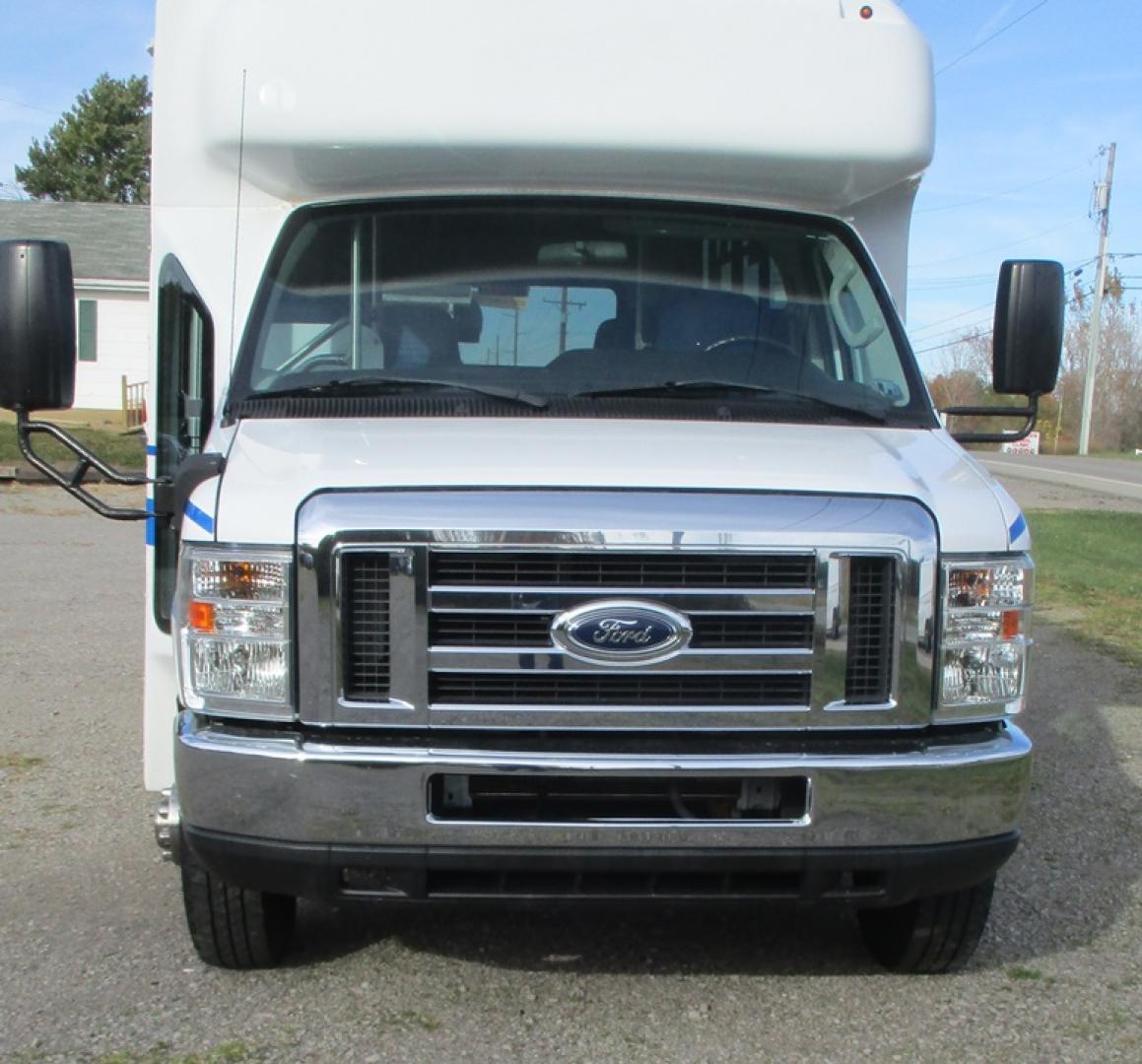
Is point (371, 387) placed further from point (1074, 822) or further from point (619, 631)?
point (1074, 822)

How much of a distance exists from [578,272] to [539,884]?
1.98 metres

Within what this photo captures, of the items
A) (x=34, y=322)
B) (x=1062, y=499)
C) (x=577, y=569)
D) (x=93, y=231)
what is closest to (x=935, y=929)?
(x=577, y=569)

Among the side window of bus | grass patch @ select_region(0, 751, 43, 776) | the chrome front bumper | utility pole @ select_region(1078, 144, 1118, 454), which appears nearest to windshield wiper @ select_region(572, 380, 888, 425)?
the chrome front bumper

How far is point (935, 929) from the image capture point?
158 inches

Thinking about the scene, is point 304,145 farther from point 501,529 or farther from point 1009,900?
point 1009,900

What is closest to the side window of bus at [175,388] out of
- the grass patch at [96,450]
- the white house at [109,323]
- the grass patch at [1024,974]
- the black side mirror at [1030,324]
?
the black side mirror at [1030,324]

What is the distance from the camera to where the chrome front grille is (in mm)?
3439

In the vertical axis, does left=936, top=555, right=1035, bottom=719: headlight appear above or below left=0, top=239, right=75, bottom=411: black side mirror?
below

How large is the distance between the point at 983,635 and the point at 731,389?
1.12 m

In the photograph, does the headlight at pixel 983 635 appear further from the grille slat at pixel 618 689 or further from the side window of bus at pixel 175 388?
the side window of bus at pixel 175 388

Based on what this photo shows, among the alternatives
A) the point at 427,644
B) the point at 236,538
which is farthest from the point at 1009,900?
the point at 236,538

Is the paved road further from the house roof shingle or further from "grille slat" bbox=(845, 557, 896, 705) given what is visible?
"grille slat" bbox=(845, 557, 896, 705)

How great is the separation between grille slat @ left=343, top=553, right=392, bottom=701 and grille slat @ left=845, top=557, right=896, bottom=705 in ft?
3.67

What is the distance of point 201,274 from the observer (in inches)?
181
